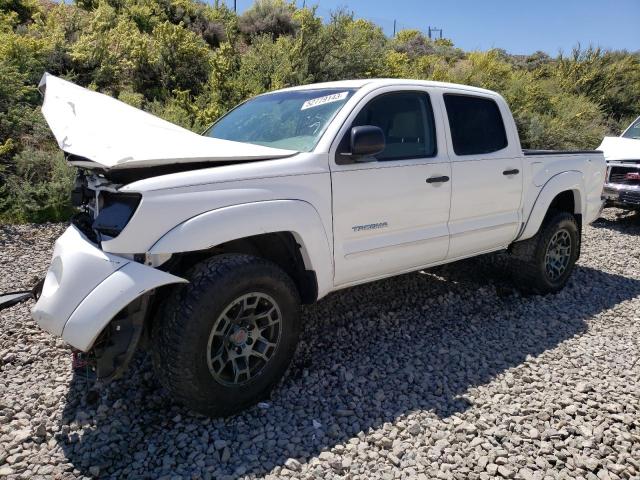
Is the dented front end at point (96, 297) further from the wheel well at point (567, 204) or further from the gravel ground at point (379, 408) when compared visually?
the wheel well at point (567, 204)

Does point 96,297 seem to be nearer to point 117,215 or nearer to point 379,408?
point 117,215

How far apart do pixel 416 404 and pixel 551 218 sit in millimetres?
2935

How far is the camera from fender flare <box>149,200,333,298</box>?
8.48 feet

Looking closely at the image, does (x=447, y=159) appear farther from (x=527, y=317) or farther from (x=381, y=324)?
(x=527, y=317)

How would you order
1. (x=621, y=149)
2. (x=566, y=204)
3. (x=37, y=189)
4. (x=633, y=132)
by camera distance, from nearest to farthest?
1. (x=566, y=204)
2. (x=37, y=189)
3. (x=621, y=149)
4. (x=633, y=132)

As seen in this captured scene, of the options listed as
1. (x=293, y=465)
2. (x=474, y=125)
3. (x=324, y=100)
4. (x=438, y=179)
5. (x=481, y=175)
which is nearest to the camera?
(x=293, y=465)

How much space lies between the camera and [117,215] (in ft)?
8.50

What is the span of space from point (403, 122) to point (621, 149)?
677cm

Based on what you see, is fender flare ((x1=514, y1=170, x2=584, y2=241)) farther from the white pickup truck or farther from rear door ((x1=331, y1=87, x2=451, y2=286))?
rear door ((x1=331, y1=87, x2=451, y2=286))

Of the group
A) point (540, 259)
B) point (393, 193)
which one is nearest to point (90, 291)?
point (393, 193)

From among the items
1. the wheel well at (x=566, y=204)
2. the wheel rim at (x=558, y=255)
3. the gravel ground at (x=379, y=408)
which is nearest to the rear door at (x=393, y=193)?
the gravel ground at (x=379, y=408)

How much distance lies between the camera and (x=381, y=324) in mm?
4223

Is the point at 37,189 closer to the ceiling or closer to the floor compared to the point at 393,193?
closer to the floor

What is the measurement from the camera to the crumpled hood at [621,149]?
8.30 metres
